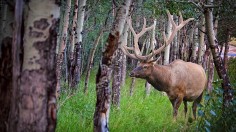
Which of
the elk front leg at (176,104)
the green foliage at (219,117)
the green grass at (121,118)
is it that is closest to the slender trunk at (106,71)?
the green grass at (121,118)

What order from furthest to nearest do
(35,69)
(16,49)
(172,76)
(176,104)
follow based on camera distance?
(172,76) < (176,104) < (35,69) < (16,49)

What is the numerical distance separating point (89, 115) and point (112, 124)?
0.46 m

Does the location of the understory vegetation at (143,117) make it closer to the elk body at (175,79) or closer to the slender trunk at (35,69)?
the elk body at (175,79)

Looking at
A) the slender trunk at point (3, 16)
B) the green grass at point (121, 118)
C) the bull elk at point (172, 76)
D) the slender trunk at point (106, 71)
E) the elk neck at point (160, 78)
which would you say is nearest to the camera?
the slender trunk at point (3, 16)

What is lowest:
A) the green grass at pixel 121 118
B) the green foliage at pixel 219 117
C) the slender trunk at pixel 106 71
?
the green grass at pixel 121 118

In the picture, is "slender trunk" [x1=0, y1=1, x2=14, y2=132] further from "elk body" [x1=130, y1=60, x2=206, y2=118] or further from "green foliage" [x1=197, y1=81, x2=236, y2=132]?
"elk body" [x1=130, y1=60, x2=206, y2=118]

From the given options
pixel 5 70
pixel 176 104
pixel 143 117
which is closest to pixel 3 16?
→ pixel 5 70

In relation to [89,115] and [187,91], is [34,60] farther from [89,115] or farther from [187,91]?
[187,91]

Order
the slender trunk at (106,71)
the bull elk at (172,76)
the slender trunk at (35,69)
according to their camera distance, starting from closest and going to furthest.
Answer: the slender trunk at (35,69) < the slender trunk at (106,71) < the bull elk at (172,76)

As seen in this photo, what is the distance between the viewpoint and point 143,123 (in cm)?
808

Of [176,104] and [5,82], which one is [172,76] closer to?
[176,104]

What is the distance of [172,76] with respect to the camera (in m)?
10.2

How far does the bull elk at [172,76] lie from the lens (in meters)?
9.62

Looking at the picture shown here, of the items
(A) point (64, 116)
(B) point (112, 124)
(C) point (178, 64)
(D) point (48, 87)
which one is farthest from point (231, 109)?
(C) point (178, 64)
